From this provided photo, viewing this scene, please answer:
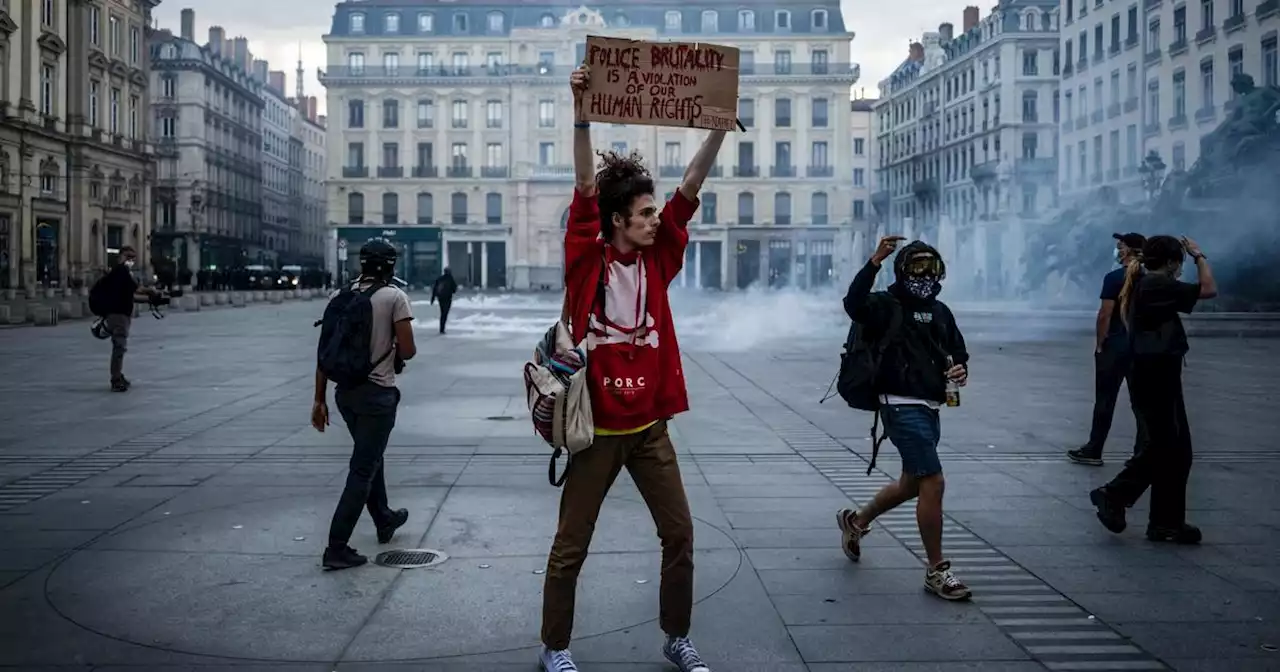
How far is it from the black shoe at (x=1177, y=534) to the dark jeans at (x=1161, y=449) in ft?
0.09

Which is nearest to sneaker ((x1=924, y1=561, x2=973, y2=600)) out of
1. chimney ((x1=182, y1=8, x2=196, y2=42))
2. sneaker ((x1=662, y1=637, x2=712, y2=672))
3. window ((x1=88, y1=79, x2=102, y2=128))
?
sneaker ((x1=662, y1=637, x2=712, y2=672))

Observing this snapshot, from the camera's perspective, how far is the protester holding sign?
399cm

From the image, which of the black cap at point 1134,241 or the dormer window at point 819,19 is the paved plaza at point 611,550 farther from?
the dormer window at point 819,19

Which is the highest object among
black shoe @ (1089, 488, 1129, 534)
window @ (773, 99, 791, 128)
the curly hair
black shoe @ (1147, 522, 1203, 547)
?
window @ (773, 99, 791, 128)

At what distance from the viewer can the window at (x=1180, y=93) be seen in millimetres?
48500

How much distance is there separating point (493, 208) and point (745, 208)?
56.5 ft

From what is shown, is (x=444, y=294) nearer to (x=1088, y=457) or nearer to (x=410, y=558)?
(x=1088, y=457)

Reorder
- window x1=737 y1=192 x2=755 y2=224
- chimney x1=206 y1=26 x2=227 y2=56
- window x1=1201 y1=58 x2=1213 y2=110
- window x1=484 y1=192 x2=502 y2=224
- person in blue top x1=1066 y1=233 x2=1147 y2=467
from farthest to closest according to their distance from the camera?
chimney x1=206 y1=26 x2=227 y2=56
window x1=737 y1=192 x2=755 y2=224
window x1=484 y1=192 x2=502 y2=224
window x1=1201 y1=58 x2=1213 y2=110
person in blue top x1=1066 y1=233 x2=1147 y2=467

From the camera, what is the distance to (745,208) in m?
79.8

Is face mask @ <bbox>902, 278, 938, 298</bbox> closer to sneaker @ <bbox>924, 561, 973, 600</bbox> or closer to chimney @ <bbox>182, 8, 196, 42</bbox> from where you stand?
sneaker @ <bbox>924, 561, 973, 600</bbox>

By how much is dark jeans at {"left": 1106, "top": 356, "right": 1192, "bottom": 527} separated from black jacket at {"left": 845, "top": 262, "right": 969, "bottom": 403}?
1528mm

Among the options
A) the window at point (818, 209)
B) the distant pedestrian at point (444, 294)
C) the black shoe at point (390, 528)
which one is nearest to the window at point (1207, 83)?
the window at point (818, 209)

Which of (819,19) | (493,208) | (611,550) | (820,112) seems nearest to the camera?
(611,550)

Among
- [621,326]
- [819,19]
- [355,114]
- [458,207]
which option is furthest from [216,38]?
[621,326]
